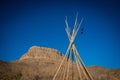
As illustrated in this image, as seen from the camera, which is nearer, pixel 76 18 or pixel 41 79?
pixel 76 18

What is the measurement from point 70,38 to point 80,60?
167cm

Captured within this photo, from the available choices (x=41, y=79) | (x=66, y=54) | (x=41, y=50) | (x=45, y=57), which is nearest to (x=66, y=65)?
(x=66, y=54)

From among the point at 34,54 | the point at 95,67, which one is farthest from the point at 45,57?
the point at 95,67

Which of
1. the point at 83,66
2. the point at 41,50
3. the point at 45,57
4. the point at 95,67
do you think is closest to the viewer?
the point at 83,66

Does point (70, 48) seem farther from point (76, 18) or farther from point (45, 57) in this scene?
point (45, 57)

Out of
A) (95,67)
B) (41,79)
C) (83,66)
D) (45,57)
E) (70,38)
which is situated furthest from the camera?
(45,57)

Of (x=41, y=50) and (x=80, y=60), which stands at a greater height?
(x=41, y=50)

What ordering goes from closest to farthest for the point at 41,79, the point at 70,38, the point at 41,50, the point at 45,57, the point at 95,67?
1. the point at 70,38
2. the point at 41,79
3. the point at 95,67
4. the point at 45,57
5. the point at 41,50

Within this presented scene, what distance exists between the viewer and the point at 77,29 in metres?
15.6

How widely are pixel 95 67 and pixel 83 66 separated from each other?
51273 mm

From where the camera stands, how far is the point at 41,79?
45.7m

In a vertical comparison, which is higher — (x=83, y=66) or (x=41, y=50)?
(x=41, y=50)

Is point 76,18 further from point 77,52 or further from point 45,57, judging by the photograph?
point 45,57

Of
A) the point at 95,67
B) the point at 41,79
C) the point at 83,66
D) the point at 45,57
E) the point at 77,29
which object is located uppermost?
the point at 45,57
